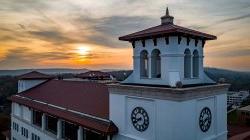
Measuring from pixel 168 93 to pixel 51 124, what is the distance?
2044cm

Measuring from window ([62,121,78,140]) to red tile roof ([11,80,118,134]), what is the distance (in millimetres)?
1459

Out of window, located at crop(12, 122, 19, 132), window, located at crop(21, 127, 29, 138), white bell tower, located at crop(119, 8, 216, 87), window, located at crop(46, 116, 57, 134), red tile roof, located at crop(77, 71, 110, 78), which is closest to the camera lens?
white bell tower, located at crop(119, 8, 216, 87)

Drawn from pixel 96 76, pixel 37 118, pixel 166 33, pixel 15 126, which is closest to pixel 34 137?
pixel 37 118

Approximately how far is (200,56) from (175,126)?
286 inches

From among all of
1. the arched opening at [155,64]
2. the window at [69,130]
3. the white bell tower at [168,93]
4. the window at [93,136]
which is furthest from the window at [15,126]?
the arched opening at [155,64]

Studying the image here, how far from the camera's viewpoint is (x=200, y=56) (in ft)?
72.8

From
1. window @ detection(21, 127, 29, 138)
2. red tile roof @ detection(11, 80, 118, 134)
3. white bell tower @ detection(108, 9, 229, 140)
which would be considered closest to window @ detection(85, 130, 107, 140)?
red tile roof @ detection(11, 80, 118, 134)

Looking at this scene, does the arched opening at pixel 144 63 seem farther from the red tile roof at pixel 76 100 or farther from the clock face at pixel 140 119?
the red tile roof at pixel 76 100

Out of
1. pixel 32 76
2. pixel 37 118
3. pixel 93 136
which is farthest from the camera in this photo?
pixel 32 76

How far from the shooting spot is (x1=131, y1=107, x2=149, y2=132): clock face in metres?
19.8

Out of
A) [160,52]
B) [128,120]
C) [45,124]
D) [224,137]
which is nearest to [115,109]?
[128,120]

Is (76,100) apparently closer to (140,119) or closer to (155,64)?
(140,119)

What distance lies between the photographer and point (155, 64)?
21.4 metres

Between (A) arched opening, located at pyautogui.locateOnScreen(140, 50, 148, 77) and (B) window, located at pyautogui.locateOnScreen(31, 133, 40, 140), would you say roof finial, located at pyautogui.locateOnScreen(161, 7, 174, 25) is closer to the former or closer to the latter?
(A) arched opening, located at pyautogui.locateOnScreen(140, 50, 148, 77)
